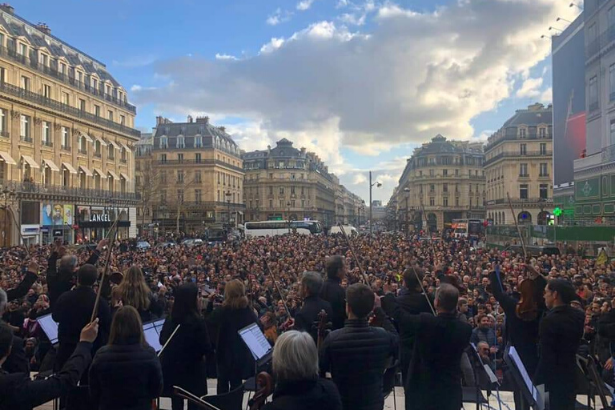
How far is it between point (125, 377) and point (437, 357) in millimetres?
2465

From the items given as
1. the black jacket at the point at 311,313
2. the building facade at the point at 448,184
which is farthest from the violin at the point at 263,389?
the building facade at the point at 448,184

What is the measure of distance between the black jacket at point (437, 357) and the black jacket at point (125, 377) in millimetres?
2104

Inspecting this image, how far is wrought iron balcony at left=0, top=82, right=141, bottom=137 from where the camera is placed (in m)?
36.9

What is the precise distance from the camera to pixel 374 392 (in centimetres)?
376

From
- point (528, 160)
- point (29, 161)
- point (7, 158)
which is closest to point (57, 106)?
point (29, 161)

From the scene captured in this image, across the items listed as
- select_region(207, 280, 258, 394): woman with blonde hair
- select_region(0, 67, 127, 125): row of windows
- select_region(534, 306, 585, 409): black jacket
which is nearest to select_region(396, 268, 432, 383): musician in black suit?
select_region(534, 306, 585, 409): black jacket

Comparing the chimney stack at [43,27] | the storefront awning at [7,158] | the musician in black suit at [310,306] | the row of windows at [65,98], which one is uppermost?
the chimney stack at [43,27]

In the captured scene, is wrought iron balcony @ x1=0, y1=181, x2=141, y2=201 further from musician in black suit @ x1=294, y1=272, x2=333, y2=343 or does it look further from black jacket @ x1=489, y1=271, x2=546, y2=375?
black jacket @ x1=489, y1=271, x2=546, y2=375

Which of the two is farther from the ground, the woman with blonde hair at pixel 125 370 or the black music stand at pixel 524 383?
the woman with blonde hair at pixel 125 370

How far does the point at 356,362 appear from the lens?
367cm

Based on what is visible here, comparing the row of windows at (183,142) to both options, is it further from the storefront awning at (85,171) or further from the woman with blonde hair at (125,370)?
the woman with blonde hair at (125,370)

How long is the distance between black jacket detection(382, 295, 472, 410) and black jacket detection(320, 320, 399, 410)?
20.7 inches

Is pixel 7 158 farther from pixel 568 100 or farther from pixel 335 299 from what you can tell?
pixel 568 100

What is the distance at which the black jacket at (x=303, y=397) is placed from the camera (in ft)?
9.48
